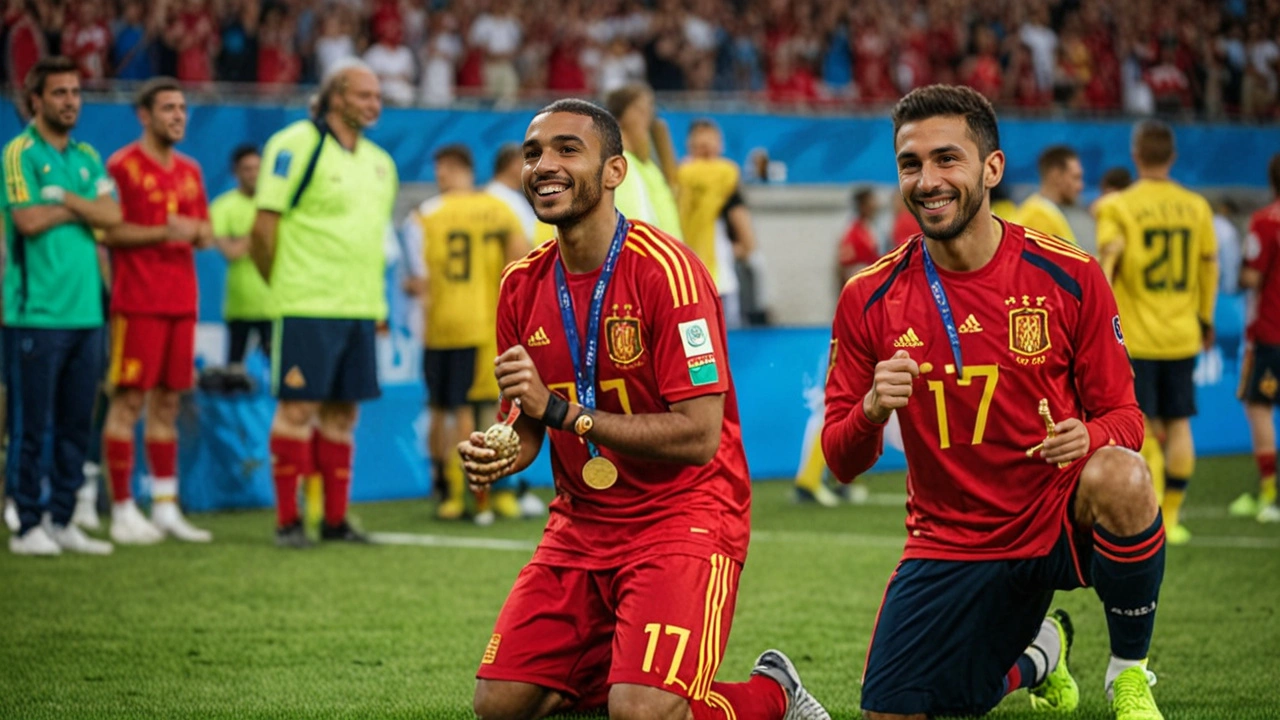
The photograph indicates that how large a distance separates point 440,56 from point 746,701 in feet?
44.1

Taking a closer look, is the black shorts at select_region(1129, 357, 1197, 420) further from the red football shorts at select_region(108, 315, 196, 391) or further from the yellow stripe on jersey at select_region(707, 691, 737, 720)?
the yellow stripe on jersey at select_region(707, 691, 737, 720)

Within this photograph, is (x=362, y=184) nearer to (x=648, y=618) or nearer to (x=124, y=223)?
(x=124, y=223)

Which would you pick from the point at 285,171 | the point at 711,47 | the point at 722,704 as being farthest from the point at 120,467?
the point at 711,47

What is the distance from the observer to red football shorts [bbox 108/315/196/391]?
9.36 metres

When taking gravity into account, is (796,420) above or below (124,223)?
below

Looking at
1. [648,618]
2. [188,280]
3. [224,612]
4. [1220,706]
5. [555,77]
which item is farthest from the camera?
[555,77]

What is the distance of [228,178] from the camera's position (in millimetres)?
13477

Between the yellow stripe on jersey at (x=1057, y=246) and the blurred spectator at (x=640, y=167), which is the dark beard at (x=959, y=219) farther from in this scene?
the blurred spectator at (x=640, y=167)

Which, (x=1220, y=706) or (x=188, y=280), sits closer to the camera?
(x=1220, y=706)

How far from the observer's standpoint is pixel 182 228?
30.7ft

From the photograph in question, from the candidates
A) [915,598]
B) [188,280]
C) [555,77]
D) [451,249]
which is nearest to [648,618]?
[915,598]

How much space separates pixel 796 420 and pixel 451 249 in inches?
142

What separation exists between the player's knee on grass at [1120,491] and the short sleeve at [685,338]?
3.46 feet

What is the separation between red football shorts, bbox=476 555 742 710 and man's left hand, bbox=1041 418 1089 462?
3.10 feet
